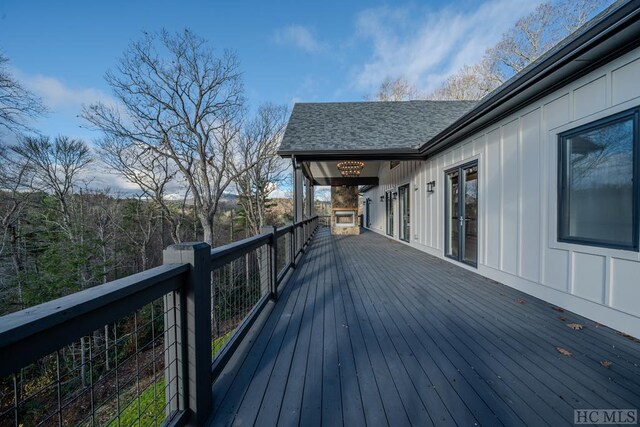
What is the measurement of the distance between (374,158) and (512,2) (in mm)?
8225

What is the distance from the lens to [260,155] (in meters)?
17.5

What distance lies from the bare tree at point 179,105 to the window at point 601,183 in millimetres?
13096

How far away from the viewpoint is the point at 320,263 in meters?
5.89

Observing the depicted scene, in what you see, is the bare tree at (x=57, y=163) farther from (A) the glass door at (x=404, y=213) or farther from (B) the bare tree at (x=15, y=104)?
(A) the glass door at (x=404, y=213)

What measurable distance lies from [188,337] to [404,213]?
28.3 ft

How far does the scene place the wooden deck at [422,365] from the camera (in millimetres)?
1691

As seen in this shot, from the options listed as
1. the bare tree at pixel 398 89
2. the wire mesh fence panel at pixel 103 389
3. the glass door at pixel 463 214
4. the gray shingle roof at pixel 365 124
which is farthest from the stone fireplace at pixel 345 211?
the bare tree at pixel 398 89

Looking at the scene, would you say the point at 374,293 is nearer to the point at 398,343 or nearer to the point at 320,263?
the point at 398,343

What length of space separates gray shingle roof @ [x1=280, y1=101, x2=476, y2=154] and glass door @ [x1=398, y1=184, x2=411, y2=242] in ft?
6.74

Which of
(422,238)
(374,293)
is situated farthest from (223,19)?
(374,293)

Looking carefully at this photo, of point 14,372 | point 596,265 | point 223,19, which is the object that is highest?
point 223,19

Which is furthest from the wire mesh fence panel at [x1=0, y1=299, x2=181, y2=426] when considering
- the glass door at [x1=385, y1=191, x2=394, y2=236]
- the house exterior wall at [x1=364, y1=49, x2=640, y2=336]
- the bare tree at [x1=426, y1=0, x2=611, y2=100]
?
the bare tree at [x1=426, y1=0, x2=611, y2=100]

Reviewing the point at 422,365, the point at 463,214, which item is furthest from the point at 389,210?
the point at 422,365

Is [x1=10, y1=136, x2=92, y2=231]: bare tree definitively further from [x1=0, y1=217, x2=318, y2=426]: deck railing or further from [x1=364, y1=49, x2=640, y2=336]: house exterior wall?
[x1=364, y1=49, x2=640, y2=336]: house exterior wall
